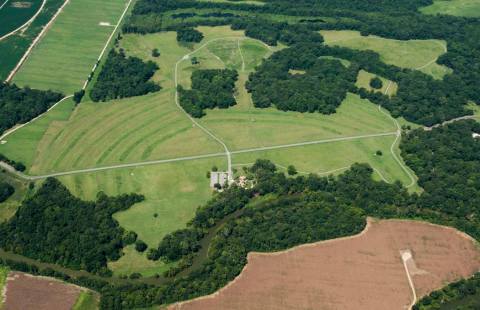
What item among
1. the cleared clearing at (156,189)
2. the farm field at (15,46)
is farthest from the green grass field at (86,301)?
the farm field at (15,46)

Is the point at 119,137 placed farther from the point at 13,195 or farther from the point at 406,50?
the point at 406,50

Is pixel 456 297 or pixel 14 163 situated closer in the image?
pixel 456 297

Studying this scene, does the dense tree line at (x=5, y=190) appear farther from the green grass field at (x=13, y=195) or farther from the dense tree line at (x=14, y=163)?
the dense tree line at (x=14, y=163)

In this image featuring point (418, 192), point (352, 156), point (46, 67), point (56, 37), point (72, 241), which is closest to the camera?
point (72, 241)

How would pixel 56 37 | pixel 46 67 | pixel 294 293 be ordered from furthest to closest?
pixel 56 37, pixel 46 67, pixel 294 293

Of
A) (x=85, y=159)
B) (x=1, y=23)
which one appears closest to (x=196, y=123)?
(x=85, y=159)

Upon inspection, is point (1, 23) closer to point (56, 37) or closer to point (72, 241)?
point (56, 37)

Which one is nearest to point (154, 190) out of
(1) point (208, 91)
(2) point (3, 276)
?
(2) point (3, 276)
